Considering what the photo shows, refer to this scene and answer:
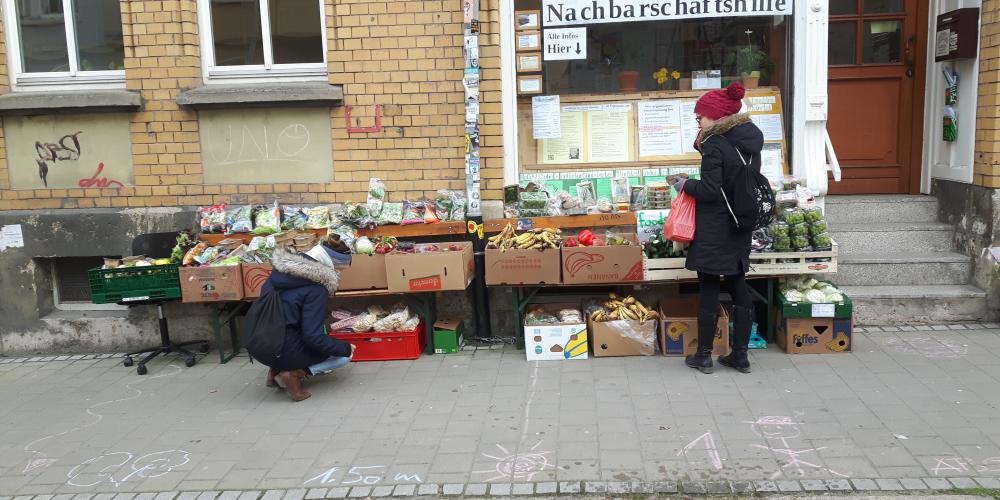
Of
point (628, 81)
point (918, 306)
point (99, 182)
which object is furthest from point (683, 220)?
point (99, 182)

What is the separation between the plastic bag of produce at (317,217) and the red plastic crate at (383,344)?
0.96 metres

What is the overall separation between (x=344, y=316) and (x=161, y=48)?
9.37 ft

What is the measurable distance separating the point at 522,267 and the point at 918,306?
340cm

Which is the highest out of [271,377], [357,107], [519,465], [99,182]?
[357,107]

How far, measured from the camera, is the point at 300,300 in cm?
550

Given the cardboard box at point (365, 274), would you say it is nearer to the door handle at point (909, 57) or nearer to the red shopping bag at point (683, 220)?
the red shopping bag at point (683, 220)

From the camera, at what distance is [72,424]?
17.8ft

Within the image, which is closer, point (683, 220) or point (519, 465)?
point (519, 465)

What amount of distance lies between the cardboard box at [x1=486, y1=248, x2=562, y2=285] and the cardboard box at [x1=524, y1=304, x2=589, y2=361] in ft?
1.22

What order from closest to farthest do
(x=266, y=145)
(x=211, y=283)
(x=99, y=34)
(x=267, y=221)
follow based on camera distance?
(x=211, y=283) → (x=267, y=221) → (x=266, y=145) → (x=99, y=34)

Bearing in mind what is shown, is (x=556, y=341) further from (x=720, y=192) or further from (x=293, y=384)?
(x=293, y=384)

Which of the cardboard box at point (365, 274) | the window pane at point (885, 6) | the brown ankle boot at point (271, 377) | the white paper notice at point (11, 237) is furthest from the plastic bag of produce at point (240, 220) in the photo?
the window pane at point (885, 6)

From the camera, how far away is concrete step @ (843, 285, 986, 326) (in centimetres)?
661

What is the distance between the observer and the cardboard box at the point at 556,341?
6.18 meters
